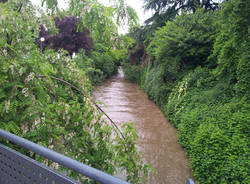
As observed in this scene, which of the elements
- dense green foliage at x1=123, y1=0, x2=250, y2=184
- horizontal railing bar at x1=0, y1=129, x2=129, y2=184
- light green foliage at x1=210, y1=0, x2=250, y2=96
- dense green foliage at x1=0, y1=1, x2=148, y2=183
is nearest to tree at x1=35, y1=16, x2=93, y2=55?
dense green foliage at x1=123, y1=0, x2=250, y2=184

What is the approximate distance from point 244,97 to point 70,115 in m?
5.12

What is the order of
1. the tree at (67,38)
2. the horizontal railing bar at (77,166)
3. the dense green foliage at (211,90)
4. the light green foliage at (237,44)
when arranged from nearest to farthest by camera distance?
1. the horizontal railing bar at (77,166)
2. the dense green foliage at (211,90)
3. the light green foliage at (237,44)
4. the tree at (67,38)

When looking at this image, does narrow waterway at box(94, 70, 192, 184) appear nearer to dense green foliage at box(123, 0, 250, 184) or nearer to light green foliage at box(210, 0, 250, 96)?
dense green foliage at box(123, 0, 250, 184)

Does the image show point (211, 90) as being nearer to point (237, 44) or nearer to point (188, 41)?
point (237, 44)

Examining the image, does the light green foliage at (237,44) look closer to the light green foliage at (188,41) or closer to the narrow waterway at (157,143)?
the light green foliage at (188,41)

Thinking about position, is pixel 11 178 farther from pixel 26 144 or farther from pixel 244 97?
pixel 244 97

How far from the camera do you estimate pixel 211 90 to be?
7297 mm

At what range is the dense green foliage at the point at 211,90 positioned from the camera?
4.27 meters

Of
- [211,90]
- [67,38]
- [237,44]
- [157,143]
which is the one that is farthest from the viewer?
[67,38]

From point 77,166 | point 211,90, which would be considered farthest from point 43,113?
point 211,90

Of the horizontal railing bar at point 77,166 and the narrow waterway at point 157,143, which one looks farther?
the narrow waterway at point 157,143

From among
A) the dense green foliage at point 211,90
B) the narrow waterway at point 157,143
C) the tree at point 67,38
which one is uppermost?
the tree at point 67,38

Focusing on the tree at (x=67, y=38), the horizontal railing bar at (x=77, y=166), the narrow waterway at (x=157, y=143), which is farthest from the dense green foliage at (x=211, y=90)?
the tree at (x=67, y=38)

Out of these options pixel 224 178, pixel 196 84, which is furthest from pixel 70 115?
pixel 196 84
